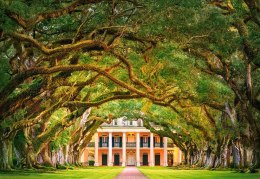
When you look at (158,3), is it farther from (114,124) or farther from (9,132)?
(114,124)

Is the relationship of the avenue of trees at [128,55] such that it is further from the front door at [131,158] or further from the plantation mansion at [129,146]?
the front door at [131,158]

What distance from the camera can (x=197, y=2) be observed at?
17.8 m

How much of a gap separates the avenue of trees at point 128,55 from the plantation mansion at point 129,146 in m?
79.8

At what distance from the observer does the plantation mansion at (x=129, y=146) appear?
391 feet

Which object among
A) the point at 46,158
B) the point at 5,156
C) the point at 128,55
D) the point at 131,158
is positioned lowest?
the point at 131,158

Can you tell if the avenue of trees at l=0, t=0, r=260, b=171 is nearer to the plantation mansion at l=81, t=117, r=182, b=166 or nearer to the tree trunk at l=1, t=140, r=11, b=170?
the tree trunk at l=1, t=140, r=11, b=170

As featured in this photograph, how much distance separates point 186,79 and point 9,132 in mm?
12002

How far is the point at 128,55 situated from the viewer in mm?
26281

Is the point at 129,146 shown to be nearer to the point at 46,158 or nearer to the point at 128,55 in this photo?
the point at 46,158

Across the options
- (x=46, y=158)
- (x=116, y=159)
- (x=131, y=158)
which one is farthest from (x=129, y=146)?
(x=46, y=158)

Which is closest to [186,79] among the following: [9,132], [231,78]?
[231,78]

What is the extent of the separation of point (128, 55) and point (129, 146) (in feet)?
318

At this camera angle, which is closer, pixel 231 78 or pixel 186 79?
pixel 231 78

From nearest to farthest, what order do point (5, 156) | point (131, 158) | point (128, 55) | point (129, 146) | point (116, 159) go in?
point (128, 55) → point (5, 156) → point (116, 159) → point (129, 146) → point (131, 158)
